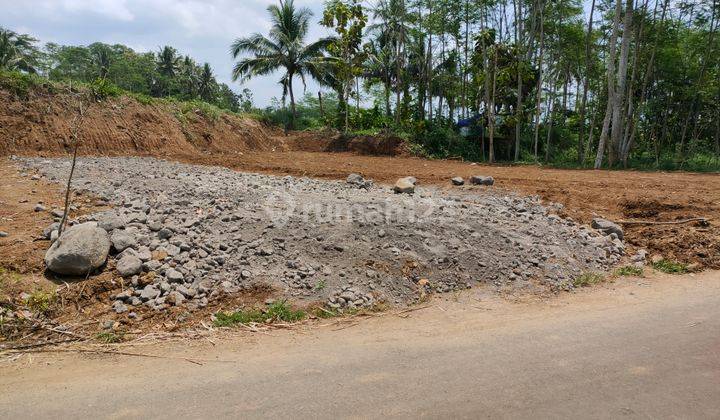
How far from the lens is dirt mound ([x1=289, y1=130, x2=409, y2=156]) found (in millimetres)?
21125

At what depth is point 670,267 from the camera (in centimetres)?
610

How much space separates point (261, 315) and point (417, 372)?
1.83m

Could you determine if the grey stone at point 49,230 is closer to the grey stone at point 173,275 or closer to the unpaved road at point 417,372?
the grey stone at point 173,275

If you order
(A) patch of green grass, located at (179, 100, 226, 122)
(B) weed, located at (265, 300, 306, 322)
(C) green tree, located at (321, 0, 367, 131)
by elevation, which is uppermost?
(C) green tree, located at (321, 0, 367, 131)

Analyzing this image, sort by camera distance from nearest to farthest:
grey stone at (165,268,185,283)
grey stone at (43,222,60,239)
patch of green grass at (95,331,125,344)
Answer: patch of green grass at (95,331,125,344), grey stone at (165,268,185,283), grey stone at (43,222,60,239)

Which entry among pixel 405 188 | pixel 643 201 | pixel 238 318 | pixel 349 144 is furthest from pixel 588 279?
pixel 349 144

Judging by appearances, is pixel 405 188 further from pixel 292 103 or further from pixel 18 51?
pixel 18 51

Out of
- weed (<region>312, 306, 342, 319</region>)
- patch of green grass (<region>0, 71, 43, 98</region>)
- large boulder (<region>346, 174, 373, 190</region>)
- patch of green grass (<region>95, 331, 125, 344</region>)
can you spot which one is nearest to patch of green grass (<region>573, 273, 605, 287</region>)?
weed (<region>312, 306, 342, 319</region>)

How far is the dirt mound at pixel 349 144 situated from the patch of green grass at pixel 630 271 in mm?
15077

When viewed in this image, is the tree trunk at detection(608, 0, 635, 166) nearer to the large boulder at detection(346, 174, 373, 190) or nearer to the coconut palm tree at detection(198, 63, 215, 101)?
the large boulder at detection(346, 174, 373, 190)

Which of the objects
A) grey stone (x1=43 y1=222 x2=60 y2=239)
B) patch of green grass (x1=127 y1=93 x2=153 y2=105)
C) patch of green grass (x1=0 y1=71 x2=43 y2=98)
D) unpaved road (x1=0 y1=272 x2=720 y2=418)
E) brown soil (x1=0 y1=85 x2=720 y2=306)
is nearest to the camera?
unpaved road (x1=0 y1=272 x2=720 y2=418)

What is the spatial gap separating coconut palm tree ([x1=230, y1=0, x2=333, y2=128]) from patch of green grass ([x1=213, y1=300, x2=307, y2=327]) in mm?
22038

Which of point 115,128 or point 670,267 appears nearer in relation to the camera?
point 670,267

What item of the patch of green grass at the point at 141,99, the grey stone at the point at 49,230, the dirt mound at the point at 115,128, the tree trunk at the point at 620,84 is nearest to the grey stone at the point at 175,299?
the grey stone at the point at 49,230
